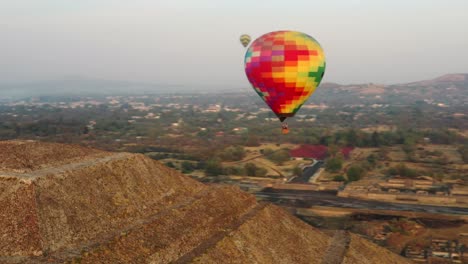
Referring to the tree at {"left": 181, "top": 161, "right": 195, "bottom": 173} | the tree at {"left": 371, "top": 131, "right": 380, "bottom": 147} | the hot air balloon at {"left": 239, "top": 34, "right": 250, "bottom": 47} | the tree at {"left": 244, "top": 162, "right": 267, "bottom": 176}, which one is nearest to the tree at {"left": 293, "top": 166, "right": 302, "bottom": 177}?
the tree at {"left": 244, "top": 162, "right": 267, "bottom": 176}

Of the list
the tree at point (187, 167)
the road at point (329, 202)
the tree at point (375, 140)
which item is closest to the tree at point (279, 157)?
the tree at point (187, 167)

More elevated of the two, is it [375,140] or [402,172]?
[375,140]

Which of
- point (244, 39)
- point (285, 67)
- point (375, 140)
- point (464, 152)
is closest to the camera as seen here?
point (285, 67)

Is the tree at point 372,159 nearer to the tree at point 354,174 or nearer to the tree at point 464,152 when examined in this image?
the tree at point 354,174

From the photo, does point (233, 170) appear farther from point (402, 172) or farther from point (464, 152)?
point (464, 152)

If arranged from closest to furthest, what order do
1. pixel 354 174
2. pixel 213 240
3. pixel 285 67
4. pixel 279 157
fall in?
pixel 213 240 < pixel 285 67 < pixel 354 174 < pixel 279 157

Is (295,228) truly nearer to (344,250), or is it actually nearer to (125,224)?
(344,250)

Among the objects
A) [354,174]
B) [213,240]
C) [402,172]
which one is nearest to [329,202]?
[354,174]
